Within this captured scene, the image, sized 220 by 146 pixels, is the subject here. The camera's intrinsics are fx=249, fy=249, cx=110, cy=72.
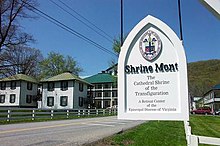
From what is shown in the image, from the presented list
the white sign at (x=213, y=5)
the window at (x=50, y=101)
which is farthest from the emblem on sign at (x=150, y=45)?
the window at (x=50, y=101)

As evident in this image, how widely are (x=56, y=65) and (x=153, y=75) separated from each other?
63.3 m

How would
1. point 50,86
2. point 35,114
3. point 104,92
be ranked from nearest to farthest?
point 35,114
point 50,86
point 104,92

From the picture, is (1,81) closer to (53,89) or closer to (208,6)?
(53,89)

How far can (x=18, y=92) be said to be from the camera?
4747 cm

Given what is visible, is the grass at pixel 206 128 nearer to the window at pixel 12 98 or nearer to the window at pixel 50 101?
the window at pixel 50 101

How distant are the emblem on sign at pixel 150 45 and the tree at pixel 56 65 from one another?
201 feet

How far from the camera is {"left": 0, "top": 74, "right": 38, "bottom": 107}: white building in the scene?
47.6 meters

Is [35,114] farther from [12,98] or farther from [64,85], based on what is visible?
[12,98]

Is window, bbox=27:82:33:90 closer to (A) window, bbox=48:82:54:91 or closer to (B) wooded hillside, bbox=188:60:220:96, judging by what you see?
(A) window, bbox=48:82:54:91

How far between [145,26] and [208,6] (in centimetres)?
110

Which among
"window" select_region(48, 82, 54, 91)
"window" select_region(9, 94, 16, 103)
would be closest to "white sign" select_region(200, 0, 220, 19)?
"window" select_region(48, 82, 54, 91)

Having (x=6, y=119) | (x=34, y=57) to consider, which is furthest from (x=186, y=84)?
(x=34, y=57)

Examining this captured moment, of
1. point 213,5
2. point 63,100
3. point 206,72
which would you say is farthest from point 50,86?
point 206,72

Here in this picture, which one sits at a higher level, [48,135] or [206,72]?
[206,72]
